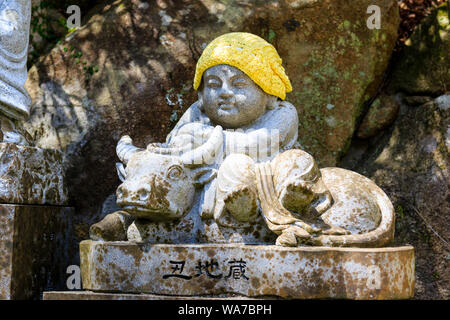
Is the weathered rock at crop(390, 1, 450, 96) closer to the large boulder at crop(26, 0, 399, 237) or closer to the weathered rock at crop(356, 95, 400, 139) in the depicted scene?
the weathered rock at crop(356, 95, 400, 139)

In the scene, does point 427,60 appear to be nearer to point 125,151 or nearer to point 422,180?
point 422,180

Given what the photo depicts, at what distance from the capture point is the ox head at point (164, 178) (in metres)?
3.54

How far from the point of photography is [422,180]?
552cm

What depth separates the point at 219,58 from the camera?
13.2ft

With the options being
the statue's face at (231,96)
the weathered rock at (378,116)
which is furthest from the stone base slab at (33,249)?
A: the weathered rock at (378,116)

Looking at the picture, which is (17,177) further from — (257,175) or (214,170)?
(257,175)

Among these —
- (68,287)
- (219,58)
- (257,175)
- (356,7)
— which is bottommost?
(68,287)

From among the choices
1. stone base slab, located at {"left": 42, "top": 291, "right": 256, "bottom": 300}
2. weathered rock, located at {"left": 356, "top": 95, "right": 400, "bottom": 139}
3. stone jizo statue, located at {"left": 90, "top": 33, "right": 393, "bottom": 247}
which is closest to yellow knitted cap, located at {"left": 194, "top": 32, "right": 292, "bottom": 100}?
stone jizo statue, located at {"left": 90, "top": 33, "right": 393, "bottom": 247}

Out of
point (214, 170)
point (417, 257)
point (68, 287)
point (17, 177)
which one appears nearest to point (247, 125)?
point (214, 170)

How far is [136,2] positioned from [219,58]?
8.30 feet

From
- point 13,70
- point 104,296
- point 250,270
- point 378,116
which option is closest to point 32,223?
point 104,296

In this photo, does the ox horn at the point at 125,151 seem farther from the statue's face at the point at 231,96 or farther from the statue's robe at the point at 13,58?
the statue's robe at the point at 13,58

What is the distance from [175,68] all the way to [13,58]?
1762 mm

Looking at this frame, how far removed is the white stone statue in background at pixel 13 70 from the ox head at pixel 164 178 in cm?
116
